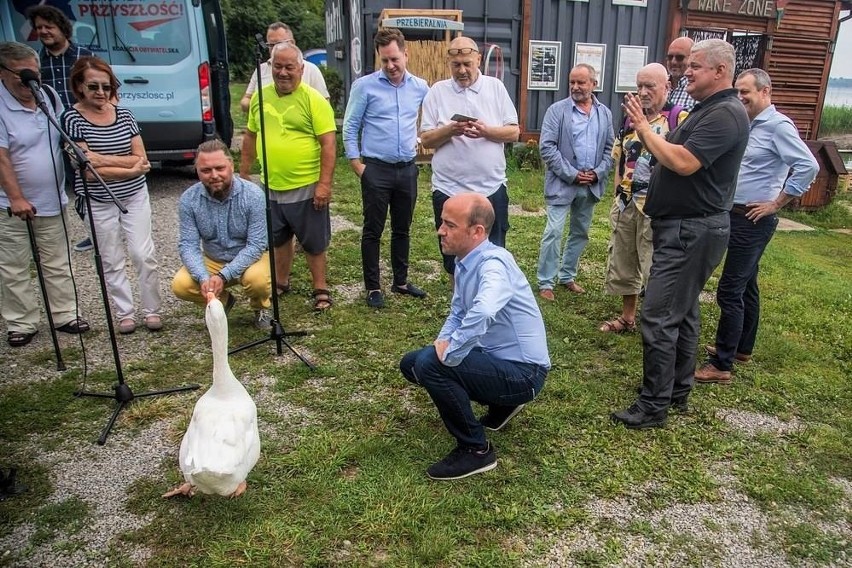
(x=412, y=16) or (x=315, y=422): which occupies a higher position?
(x=412, y=16)

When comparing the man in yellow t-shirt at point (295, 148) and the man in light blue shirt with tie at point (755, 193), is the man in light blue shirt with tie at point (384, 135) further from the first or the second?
the man in light blue shirt with tie at point (755, 193)

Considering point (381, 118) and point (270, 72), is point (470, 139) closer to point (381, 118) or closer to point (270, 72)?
point (381, 118)

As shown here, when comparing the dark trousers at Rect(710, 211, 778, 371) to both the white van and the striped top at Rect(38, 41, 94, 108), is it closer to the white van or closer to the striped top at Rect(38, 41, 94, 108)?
the striped top at Rect(38, 41, 94, 108)

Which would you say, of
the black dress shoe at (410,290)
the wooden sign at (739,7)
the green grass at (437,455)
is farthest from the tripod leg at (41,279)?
the wooden sign at (739,7)

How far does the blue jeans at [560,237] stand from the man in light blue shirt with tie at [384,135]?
127 centimetres

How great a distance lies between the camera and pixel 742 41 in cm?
1277

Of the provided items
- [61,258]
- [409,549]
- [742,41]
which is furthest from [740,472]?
[742,41]

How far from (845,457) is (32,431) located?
4491 millimetres

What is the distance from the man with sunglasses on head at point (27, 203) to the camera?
3965mm

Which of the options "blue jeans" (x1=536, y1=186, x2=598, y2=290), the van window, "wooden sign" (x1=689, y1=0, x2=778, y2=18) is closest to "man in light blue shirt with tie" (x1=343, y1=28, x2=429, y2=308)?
"blue jeans" (x1=536, y1=186, x2=598, y2=290)

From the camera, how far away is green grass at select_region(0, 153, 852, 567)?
2662 mm

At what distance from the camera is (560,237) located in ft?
17.7

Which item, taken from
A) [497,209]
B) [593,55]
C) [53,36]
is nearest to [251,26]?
[593,55]

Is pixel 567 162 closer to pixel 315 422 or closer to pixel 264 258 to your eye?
pixel 264 258
